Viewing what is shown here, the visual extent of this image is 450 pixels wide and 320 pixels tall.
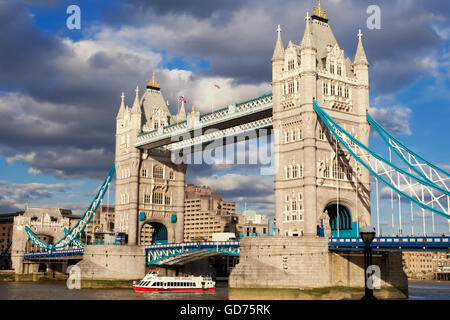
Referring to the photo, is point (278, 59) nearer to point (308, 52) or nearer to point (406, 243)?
point (308, 52)

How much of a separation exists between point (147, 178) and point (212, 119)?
22.7 meters

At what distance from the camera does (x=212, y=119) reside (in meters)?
82.6

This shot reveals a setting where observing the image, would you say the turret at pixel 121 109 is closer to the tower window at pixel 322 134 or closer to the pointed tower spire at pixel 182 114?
the pointed tower spire at pixel 182 114

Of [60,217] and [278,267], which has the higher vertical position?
[60,217]

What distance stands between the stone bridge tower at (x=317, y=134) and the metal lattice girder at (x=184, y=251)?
1137 centimetres

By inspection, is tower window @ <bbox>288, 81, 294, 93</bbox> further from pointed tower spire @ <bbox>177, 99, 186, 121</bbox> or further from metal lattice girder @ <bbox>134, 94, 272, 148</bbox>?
pointed tower spire @ <bbox>177, 99, 186, 121</bbox>

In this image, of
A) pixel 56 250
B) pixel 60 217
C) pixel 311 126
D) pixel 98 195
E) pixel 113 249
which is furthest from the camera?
pixel 60 217

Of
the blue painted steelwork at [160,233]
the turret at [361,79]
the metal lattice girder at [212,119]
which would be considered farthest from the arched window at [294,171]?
the blue painted steelwork at [160,233]

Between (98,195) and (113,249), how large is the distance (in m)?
21.8


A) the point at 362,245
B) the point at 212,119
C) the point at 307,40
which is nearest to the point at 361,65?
the point at 307,40

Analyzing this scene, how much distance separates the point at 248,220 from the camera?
17750cm

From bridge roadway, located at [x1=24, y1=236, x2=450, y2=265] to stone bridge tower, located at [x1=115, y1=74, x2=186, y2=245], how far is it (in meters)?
7.34
